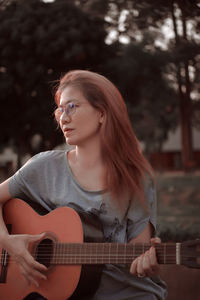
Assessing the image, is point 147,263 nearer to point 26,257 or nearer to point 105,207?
point 105,207

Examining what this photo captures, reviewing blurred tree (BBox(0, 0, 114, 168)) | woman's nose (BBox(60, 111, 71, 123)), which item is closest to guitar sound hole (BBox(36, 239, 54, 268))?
woman's nose (BBox(60, 111, 71, 123))

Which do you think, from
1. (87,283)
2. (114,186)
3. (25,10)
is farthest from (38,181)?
(25,10)

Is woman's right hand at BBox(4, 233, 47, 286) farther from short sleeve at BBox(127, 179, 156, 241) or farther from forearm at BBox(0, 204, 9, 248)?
short sleeve at BBox(127, 179, 156, 241)

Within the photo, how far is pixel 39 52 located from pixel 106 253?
495 inches

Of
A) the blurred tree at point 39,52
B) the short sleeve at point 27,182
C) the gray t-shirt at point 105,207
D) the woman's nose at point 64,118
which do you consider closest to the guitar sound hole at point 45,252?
the gray t-shirt at point 105,207

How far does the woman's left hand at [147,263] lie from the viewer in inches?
73.0

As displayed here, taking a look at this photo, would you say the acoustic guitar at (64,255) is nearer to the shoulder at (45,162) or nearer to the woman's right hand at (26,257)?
the woman's right hand at (26,257)

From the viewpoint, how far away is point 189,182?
10461mm

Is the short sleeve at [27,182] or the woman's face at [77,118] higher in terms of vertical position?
the woman's face at [77,118]

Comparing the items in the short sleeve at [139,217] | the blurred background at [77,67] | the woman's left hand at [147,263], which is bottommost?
the blurred background at [77,67]

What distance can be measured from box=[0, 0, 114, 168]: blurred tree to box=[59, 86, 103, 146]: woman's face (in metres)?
10.7

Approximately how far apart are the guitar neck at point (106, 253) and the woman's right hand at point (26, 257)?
3.8 inches

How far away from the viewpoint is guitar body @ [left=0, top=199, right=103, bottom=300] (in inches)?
83.8

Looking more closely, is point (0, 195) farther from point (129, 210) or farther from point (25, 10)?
point (25, 10)
